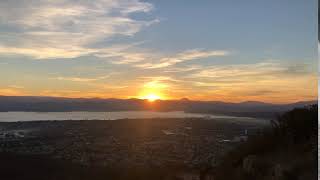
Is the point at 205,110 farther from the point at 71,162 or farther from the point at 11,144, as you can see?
the point at 71,162

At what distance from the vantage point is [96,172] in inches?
706

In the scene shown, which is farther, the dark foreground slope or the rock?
the rock

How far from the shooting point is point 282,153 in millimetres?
4008

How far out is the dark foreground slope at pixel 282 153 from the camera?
3473 millimetres

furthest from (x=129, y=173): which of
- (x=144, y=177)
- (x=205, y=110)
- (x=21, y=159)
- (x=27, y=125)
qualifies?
(x=205, y=110)

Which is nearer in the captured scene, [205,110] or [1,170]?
[1,170]

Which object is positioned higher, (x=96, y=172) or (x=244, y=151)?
(x=244, y=151)

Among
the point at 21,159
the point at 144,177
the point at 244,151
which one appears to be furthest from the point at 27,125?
the point at 244,151

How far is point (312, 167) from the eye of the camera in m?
3.34

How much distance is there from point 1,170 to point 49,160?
6.52ft

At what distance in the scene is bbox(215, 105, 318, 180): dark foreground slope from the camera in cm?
347

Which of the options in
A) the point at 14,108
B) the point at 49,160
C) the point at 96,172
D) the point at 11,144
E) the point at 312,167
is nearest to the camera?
the point at 312,167

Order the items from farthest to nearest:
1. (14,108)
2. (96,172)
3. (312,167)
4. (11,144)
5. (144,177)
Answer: (14,108), (11,144), (96,172), (144,177), (312,167)

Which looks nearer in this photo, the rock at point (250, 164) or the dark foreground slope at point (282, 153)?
the dark foreground slope at point (282, 153)
